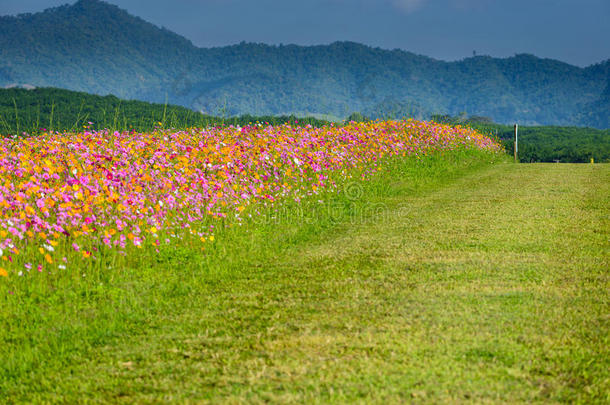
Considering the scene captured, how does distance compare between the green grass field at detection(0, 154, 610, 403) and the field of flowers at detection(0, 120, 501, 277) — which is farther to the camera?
the field of flowers at detection(0, 120, 501, 277)

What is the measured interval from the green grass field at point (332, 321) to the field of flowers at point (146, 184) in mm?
478

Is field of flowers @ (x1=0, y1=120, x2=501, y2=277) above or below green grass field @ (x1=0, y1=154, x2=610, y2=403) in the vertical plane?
above

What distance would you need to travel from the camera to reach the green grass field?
397 centimetres

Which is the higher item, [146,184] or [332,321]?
[146,184]

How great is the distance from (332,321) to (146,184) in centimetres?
439

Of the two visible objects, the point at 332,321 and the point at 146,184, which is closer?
the point at 332,321

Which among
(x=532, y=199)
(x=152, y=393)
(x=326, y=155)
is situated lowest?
(x=152, y=393)

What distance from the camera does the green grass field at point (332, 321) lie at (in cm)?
397

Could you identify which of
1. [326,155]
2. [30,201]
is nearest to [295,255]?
[30,201]

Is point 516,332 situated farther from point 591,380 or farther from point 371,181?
point 371,181

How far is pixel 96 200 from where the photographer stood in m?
7.33

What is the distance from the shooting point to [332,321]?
5.08 meters

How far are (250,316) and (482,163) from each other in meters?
16.8

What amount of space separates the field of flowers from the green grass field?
1.57ft
